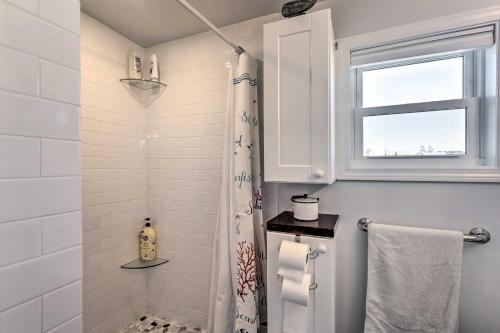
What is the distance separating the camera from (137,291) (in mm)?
1957

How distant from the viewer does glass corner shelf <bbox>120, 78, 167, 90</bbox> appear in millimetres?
1846

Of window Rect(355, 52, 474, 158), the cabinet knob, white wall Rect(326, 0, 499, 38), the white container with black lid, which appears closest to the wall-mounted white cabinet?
the cabinet knob

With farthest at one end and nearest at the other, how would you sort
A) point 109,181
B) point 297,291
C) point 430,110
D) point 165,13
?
point 109,181 → point 165,13 → point 430,110 → point 297,291

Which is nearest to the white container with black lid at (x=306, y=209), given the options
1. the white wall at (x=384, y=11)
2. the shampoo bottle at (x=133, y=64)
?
the white wall at (x=384, y=11)

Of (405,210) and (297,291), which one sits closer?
(297,291)

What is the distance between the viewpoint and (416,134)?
138 cm

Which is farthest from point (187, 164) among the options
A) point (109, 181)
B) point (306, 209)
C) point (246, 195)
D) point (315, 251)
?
point (315, 251)

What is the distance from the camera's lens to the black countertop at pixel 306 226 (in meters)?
1.19

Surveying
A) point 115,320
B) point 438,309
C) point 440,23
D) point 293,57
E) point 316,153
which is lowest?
point 115,320

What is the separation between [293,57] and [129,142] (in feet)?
4.34

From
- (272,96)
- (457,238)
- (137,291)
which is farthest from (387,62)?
(137,291)

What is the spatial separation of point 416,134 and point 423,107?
0.47ft

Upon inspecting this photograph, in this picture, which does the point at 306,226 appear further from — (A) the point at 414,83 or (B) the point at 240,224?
(A) the point at 414,83

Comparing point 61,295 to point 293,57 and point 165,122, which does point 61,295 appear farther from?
point 165,122
